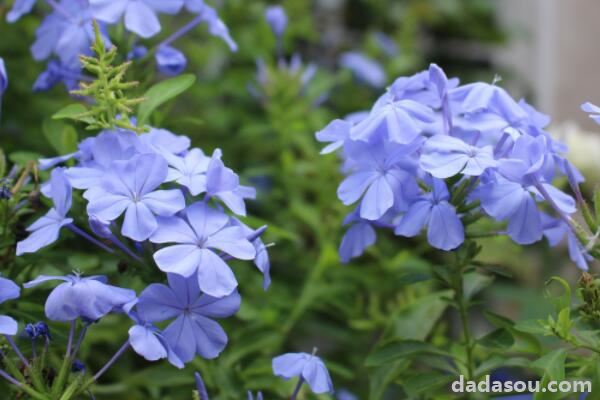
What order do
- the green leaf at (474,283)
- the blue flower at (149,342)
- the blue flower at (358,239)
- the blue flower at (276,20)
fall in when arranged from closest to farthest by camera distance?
the blue flower at (149,342)
the blue flower at (358,239)
the green leaf at (474,283)
the blue flower at (276,20)

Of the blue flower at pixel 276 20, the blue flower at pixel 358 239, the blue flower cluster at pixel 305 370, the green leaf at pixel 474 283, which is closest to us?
the blue flower cluster at pixel 305 370

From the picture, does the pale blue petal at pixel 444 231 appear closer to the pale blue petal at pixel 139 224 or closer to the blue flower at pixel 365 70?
the pale blue petal at pixel 139 224

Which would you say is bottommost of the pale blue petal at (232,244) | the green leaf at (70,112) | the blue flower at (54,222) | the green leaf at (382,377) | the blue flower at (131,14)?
the green leaf at (382,377)

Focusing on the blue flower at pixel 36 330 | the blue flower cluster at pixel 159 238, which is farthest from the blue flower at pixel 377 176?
the blue flower at pixel 36 330

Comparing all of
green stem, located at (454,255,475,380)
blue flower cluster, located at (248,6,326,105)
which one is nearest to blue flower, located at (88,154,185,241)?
green stem, located at (454,255,475,380)

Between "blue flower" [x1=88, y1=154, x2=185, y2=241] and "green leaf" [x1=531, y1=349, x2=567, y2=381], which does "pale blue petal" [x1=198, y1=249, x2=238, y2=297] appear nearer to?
"blue flower" [x1=88, y1=154, x2=185, y2=241]

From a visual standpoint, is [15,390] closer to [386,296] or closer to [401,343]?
[401,343]

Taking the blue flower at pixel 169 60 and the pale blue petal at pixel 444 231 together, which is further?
the blue flower at pixel 169 60
